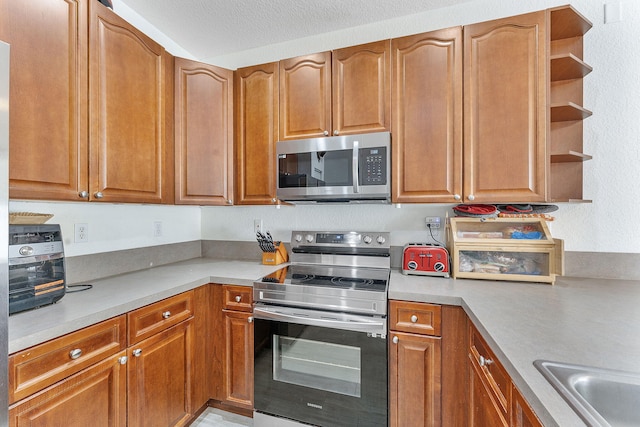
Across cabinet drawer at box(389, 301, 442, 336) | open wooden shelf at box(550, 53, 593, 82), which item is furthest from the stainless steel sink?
open wooden shelf at box(550, 53, 593, 82)

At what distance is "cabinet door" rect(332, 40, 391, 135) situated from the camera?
1759 millimetres

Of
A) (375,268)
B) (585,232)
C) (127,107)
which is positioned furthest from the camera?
(375,268)

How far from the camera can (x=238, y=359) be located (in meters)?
1.75

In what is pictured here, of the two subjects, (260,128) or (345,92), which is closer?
(345,92)

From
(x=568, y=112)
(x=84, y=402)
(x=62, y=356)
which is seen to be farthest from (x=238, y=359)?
(x=568, y=112)

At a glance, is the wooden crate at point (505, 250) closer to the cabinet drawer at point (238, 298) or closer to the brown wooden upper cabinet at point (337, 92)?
the brown wooden upper cabinet at point (337, 92)

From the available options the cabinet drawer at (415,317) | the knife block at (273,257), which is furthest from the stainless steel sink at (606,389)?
the knife block at (273,257)

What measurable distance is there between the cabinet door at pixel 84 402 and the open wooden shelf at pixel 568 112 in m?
2.43

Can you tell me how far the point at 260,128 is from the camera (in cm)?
204

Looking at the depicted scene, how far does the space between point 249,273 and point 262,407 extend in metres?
0.76

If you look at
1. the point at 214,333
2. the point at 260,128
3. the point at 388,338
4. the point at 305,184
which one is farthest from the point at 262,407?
the point at 260,128

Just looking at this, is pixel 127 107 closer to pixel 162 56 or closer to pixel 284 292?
pixel 162 56

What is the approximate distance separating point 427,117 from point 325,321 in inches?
50.4

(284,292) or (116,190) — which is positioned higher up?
(116,190)
